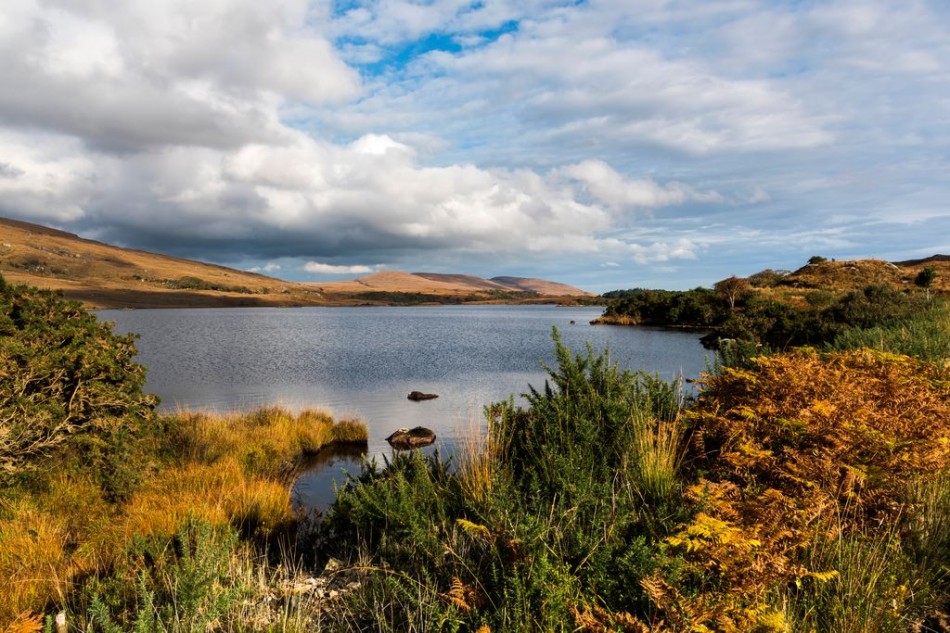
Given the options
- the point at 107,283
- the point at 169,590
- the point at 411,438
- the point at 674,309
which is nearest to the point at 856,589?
the point at 169,590

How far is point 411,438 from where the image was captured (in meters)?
16.7

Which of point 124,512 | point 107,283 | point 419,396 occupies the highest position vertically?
point 107,283

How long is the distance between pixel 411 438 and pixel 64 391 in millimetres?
9684

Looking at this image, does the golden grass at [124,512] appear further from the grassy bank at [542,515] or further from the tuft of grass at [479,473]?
the tuft of grass at [479,473]

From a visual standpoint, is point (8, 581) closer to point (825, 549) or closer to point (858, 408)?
point (825, 549)

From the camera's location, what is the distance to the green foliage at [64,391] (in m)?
7.50

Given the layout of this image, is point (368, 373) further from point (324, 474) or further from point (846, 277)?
point (846, 277)

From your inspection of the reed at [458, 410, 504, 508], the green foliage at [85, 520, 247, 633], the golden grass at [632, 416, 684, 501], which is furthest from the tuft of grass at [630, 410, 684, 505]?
the green foliage at [85, 520, 247, 633]

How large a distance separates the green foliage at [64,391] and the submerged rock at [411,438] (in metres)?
7.92

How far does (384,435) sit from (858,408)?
14.3 meters

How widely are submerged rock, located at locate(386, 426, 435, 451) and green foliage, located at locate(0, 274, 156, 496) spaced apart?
7.92 m

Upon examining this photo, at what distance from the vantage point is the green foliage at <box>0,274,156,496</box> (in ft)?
24.6

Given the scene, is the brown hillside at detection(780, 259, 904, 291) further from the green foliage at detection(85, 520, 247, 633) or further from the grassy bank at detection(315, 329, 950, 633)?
the green foliage at detection(85, 520, 247, 633)

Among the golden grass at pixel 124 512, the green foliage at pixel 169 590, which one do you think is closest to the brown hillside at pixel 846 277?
the golden grass at pixel 124 512
